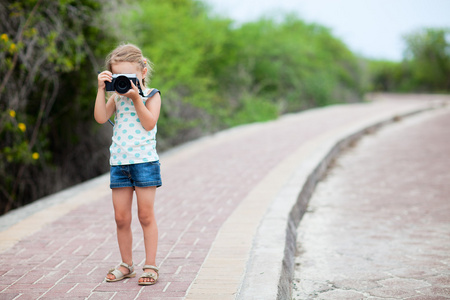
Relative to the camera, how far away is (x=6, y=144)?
28.3ft

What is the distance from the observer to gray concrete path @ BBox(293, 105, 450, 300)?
4234 mm

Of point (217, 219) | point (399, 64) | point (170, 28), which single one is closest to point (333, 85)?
point (170, 28)

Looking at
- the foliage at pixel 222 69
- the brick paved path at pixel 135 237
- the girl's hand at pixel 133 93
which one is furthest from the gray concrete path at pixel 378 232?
the foliage at pixel 222 69

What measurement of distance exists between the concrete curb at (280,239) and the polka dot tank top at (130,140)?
107 centimetres

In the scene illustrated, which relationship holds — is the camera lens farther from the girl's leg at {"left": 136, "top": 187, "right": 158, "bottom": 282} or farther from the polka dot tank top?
the girl's leg at {"left": 136, "top": 187, "right": 158, "bottom": 282}

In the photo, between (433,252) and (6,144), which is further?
(6,144)

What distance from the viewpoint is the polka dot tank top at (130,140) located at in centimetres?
383

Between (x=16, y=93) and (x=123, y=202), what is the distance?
485 cm

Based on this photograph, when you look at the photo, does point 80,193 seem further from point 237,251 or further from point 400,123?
point 400,123

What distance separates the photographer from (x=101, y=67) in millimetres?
10383

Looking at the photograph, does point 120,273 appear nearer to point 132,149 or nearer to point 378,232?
point 132,149

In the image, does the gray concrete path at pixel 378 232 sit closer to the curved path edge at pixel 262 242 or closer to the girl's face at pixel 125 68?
the curved path edge at pixel 262 242

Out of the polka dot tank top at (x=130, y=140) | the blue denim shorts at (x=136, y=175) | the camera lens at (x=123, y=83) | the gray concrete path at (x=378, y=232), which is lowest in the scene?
the gray concrete path at (x=378, y=232)

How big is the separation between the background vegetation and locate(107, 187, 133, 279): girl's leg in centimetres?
328
